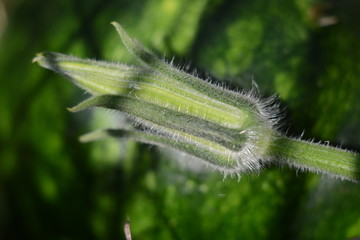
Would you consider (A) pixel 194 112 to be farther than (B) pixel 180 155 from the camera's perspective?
No

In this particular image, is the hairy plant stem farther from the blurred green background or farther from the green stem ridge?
the blurred green background

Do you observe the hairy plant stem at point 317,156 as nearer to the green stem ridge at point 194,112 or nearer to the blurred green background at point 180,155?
the green stem ridge at point 194,112

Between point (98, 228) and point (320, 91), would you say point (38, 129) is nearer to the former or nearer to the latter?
point (98, 228)

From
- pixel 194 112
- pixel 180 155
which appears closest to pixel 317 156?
pixel 194 112

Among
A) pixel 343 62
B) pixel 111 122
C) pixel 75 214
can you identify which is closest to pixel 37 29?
pixel 111 122

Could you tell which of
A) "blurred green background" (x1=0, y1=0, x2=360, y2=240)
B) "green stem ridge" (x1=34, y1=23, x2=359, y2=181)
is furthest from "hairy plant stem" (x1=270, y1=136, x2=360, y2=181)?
"blurred green background" (x1=0, y1=0, x2=360, y2=240)

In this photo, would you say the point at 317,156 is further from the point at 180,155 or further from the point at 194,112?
the point at 180,155
